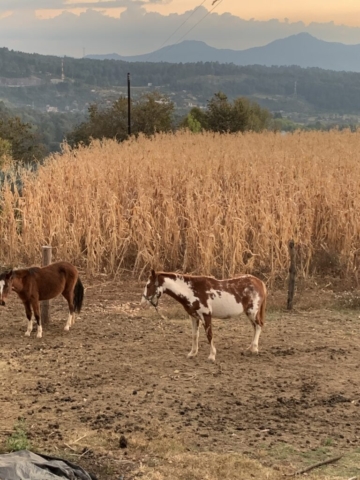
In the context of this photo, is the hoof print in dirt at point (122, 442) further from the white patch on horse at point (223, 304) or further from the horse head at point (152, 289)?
the white patch on horse at point (223, 304)

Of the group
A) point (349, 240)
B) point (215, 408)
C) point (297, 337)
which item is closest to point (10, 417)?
point (215, 408)

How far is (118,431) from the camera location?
4699mm

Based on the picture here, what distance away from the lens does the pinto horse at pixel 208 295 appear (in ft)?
19.7

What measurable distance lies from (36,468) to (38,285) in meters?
3.18

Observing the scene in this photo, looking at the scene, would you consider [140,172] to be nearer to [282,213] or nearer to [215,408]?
[282,213]

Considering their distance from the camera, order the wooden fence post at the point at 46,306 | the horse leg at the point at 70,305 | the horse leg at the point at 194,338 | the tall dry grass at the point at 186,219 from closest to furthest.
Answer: the horse leg at the point at 194,338 → the horse leg at the point at 70,305 → the wooden fence post at the point at 46,306 → the tall dry grass at the point at 186,219

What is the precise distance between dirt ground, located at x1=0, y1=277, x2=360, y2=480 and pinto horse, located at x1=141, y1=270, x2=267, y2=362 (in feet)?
1.32

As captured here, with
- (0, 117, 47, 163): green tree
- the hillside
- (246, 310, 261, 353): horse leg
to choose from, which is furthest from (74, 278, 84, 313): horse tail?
the hillside

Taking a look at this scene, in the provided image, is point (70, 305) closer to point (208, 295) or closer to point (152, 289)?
point (152, 289)

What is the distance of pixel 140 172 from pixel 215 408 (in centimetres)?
779

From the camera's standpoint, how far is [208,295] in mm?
6070

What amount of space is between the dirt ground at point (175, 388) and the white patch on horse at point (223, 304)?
17.4 inches

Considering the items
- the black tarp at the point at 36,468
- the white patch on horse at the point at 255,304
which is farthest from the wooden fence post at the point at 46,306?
the black tarp at the point at 36,468

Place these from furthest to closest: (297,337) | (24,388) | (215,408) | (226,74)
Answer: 1. (226,74)
2. (297,337)
3. (24,388)
4. (215,408)
